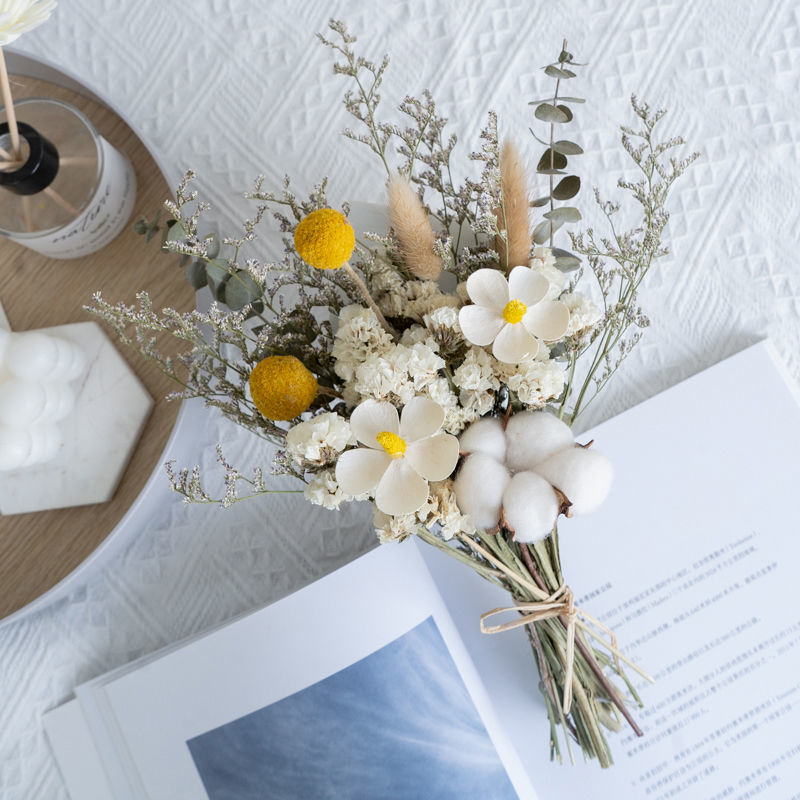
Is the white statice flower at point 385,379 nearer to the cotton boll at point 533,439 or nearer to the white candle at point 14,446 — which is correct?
the cotton boll at point 533,439

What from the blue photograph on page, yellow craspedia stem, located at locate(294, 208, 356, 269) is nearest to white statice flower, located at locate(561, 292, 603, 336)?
yellow craspedia stem, located at locate(294, 208, 356, 269)

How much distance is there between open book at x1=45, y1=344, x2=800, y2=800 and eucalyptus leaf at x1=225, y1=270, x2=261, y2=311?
0.56ft

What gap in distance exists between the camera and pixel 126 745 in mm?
440

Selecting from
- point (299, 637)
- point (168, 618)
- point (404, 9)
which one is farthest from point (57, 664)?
point (404, 9)

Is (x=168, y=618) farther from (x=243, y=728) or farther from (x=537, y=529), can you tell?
(x=537, y=529)

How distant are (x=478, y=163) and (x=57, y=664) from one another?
444 mm

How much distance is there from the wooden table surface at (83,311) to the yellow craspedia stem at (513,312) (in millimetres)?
243

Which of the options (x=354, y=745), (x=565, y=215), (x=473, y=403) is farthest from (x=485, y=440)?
(x=354, y=745)

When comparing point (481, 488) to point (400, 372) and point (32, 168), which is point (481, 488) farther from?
point (32, 168)

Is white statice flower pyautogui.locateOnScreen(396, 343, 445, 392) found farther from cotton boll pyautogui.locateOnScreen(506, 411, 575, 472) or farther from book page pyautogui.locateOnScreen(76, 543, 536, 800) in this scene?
book page pyautogui.locateOnScreen(76, 543, 536, 800)

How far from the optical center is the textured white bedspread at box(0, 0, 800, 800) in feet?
1.63

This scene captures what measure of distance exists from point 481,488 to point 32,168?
0.31m

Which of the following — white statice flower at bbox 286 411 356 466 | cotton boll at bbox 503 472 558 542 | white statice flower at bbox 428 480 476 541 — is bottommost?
cotton boll at bbox 503 472 558 542

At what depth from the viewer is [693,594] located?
1.55 ft
